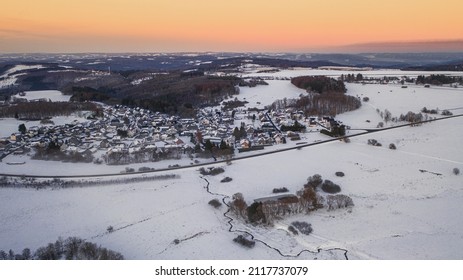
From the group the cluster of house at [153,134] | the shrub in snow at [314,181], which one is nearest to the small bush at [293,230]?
the shrub in snow at [314,181]

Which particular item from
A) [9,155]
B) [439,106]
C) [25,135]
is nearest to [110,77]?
[25,135]

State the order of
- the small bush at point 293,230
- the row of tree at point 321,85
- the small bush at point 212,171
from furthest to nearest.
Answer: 1. the row of tree at point 321,85
2. the small bush at point 212,171
3. the small bush at point 293,230

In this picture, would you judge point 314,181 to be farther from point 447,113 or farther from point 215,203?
point 447,113

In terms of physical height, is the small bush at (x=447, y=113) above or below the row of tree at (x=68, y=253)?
above

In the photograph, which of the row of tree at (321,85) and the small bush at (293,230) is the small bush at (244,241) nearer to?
the small bush at (293,230)

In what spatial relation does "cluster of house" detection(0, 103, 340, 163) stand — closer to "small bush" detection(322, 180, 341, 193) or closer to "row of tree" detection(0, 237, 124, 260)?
"small bush" detection(322, 180, 341, 193)

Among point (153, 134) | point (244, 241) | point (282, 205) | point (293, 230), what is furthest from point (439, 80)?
point (244, 241)
